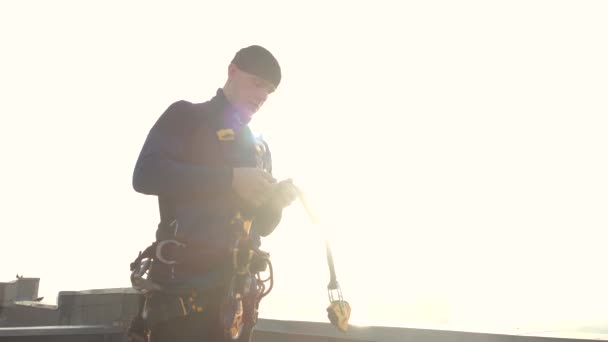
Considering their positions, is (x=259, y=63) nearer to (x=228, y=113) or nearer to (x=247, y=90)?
(x=247, y=90)

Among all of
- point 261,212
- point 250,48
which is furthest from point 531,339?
point 250,48

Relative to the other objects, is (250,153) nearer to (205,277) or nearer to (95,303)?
(205,277)

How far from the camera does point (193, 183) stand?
2.34 m

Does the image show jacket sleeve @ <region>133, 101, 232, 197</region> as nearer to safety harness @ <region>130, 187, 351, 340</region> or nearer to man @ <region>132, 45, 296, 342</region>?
man @ <region>132, 45, 296, 342</region>

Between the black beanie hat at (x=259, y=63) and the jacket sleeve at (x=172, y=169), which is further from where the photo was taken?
the black beanie hat at (x=259, y=63)

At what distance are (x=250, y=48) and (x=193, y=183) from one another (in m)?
0.86

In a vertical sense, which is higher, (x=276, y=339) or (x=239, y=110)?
(x=239, y=110)

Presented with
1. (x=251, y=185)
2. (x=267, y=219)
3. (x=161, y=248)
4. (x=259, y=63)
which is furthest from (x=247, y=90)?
(x=161, y=248)

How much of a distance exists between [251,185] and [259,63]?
70 centimetres

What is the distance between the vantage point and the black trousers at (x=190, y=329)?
2289 millimetres

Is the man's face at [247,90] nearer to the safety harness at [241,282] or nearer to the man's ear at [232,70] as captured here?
the man's ear at [232,70]

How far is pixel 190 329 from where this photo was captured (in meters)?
2.29

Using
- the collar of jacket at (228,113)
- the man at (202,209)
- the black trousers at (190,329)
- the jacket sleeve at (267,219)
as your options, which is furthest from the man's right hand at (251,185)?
the black trousers at (190,329)

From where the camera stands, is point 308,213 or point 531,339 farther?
point 531,339
